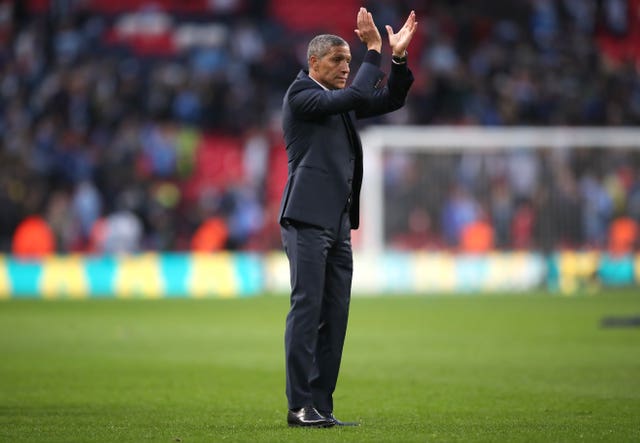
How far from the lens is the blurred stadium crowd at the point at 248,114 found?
26.5 m

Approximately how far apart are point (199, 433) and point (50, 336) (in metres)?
8.97

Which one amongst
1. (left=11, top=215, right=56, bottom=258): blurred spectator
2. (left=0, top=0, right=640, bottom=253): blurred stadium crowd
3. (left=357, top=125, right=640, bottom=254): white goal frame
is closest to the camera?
(left=11, top=215, right=56, bottom=258): blurred spectator

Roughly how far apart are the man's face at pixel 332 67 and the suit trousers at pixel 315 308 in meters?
0.80

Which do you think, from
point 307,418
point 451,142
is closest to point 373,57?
point 307,418

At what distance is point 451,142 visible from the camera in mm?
27281

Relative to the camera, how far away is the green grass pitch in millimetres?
7691

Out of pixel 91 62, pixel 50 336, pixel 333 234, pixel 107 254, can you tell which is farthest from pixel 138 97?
pixel 333 234

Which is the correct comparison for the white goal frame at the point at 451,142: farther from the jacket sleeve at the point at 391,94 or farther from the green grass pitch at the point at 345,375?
the jacket sleeve at the point at 391,94

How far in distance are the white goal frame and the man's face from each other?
19.1 metres

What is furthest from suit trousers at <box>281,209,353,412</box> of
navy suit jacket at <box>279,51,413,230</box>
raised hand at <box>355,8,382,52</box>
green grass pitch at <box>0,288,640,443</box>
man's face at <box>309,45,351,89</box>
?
raised hand at <box>355,8,382,52</box>

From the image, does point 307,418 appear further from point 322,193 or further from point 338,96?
point 338,96

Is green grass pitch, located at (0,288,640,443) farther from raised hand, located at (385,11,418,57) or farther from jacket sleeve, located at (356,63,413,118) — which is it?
raised hand, located at (385,11,418,57)

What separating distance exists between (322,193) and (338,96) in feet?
1.97

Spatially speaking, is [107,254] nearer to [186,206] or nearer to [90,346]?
[186,206]
